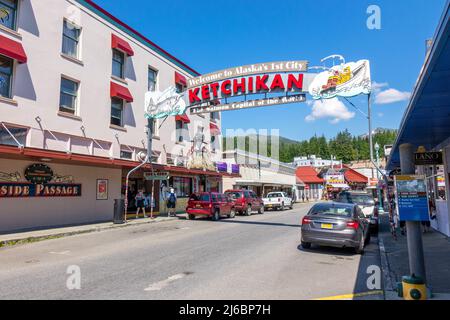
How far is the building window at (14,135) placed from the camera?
44.9 feet

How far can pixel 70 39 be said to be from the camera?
17.6 metres

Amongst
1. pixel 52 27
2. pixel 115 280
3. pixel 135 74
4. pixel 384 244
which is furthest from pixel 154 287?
pixel 135 74

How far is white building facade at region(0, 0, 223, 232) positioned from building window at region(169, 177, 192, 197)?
2.11 m

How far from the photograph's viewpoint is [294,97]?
16.0 meters

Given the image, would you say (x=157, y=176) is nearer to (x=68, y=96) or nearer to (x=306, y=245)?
(x=68, y=96)

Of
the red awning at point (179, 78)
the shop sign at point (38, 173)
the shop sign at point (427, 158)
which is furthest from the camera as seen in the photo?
the red awning at point (179, 78)

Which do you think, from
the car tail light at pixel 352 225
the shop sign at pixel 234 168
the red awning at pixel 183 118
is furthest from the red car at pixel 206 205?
the car tail light at pixel 352 225

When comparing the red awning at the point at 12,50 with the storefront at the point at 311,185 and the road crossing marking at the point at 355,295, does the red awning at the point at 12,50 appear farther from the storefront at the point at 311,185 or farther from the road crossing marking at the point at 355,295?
the storefront at the point at 311,185

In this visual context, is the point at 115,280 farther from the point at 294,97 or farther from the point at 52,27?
the point at 52,27

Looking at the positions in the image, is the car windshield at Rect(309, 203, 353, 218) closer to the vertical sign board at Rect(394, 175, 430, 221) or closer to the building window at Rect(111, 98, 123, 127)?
the vertical sign board at Rect(394, 175, 430, 221)

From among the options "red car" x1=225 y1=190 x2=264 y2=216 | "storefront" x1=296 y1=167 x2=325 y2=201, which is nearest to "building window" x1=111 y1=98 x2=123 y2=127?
"red car" x1=225 y1=190 x2=264 y2=216

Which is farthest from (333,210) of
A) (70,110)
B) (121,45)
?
(121,45)

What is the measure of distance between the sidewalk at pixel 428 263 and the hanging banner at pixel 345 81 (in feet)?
20.2

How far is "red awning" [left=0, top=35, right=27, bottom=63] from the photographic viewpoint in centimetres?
1361
